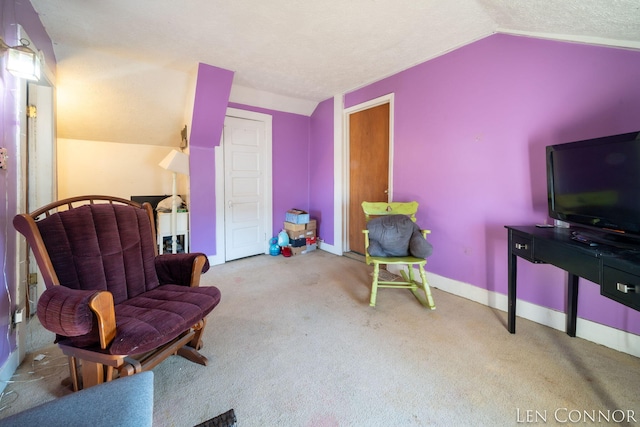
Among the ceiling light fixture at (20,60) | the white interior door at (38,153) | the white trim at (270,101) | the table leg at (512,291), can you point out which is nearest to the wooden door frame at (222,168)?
the white trim at (270,101)

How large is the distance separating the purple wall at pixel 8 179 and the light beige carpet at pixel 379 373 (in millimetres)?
375

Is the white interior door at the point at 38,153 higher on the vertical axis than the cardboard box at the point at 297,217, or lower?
higher

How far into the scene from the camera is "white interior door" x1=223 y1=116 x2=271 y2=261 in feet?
12.2

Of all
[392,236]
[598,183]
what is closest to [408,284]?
[392,236]

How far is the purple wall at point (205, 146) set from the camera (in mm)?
3037

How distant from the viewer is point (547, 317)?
2.10 m

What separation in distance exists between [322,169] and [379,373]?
3153 millimetres

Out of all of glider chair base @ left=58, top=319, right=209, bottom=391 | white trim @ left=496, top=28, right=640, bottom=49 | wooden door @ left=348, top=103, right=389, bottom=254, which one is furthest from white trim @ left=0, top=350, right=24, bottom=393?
white trim @ left=496, top=28, right=640, bottom=49

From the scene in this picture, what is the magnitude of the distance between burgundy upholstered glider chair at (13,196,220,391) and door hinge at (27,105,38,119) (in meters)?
1.33

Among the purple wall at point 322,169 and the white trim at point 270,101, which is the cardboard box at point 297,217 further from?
the white trim at point 270,101

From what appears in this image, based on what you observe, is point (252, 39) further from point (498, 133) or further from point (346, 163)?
point (498, 133)

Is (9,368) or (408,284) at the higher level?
(408,284)

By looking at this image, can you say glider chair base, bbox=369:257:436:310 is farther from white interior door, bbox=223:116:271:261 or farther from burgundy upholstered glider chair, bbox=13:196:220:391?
white interior door, bbox=223:116:271:261

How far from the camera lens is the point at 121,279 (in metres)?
1.64
